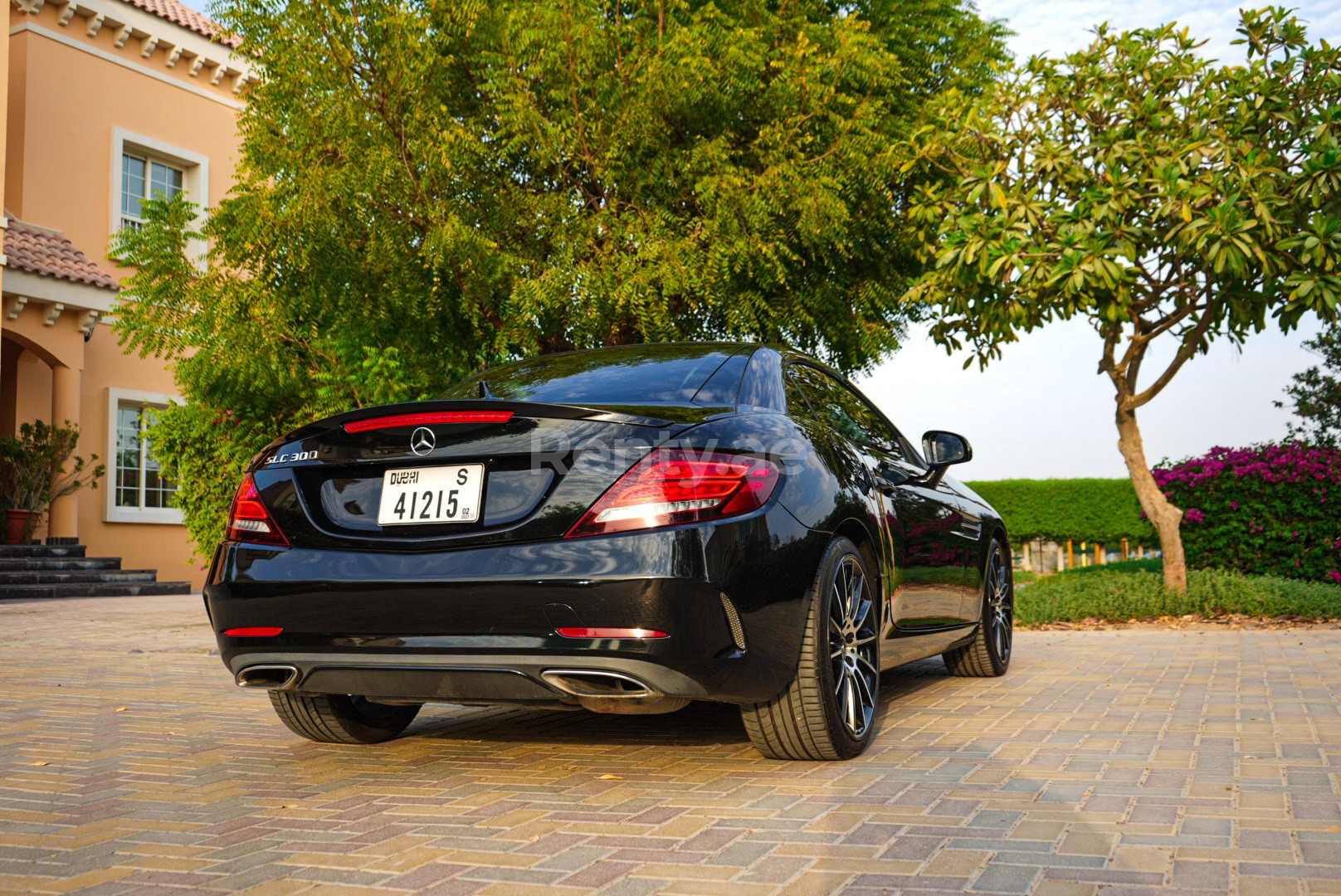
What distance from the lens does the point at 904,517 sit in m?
5.16

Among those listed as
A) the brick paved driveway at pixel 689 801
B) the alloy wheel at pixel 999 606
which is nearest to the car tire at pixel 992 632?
the alloy wheel at pixel 999 606

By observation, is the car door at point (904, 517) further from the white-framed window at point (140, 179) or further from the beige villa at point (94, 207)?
the white-framed window at point (140, 179)

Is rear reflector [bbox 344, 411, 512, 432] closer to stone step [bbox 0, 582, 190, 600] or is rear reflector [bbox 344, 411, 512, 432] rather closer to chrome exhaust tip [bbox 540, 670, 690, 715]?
chrome exhaust tip [bbox 540, 670, 690, 715]

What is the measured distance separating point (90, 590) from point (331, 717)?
47.8ft

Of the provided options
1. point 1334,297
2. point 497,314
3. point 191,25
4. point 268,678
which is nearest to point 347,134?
point 497,314

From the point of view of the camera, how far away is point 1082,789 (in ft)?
12.3

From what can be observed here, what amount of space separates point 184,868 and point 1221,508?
13.1 m

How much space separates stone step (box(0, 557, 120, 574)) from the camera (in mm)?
16750

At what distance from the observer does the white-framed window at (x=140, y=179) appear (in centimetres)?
2102

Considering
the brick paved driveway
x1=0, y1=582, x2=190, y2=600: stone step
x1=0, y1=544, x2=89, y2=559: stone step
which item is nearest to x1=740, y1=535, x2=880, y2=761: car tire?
the brick paved driveway

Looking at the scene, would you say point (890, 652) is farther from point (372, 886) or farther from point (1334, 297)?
point (1334, 297)

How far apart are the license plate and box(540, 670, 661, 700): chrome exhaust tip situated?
0.54 m

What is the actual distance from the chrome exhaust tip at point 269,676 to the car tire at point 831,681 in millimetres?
1493

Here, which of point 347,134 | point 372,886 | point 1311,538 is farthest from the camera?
point 1311,538
